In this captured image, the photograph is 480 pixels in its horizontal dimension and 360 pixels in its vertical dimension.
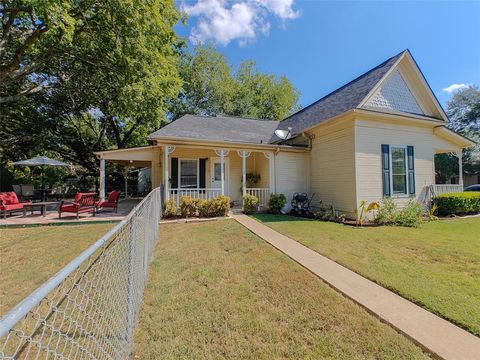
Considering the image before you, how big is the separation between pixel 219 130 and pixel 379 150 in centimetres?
789

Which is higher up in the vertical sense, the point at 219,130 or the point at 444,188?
the point at 219,130

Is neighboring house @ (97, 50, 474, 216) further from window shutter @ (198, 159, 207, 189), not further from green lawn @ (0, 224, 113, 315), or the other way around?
green lawn @ (0, 224, 113, 315)

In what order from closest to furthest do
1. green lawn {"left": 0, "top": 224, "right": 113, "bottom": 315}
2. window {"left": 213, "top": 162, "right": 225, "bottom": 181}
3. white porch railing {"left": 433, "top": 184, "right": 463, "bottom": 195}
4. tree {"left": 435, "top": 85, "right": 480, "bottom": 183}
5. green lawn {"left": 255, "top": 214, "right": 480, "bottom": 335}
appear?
1. green lawn {"left": 255, "top": 214, "right": 480, "bottom": 335}
2. green lawn {"left": 0, "top": 224, "right": 113, "bottom": 315}
3. white porch railing {"left": 433, "top": 184, "right": 463, "bottom": 195}
4. window {"left": 213, "top": 162, "right": 225, "bottom": 181}
5. tree {"left": 435, "top": 85, "right": 480, "bottom": 183}

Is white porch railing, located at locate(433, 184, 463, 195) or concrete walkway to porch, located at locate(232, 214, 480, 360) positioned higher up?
white porch railing, located at locate(433, 184, 463, 195)

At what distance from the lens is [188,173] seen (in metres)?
13.0

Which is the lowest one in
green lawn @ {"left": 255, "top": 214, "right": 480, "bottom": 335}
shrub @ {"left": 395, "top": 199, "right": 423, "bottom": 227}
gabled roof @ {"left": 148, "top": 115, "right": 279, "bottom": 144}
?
green lawn @ {"left": 255, "top": 214, "right": 480, "bottom": 335}

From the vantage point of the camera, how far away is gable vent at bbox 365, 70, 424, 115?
34.8 ft

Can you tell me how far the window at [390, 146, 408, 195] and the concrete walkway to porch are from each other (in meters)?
7.25

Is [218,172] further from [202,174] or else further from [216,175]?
[202,174]

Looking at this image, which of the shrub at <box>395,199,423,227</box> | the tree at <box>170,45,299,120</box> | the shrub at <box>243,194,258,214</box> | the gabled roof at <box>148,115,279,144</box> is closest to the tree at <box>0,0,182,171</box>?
the gabled roof at <box>148,115,279,144</box>

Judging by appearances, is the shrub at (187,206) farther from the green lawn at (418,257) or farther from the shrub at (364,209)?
the shrub at (364,209)

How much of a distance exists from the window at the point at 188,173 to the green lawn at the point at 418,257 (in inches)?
225

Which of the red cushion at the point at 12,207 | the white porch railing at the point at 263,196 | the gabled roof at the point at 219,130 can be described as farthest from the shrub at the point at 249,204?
the red cushion at the point at 12,207

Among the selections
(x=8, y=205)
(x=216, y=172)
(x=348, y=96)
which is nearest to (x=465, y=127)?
(x=348, y=96)
